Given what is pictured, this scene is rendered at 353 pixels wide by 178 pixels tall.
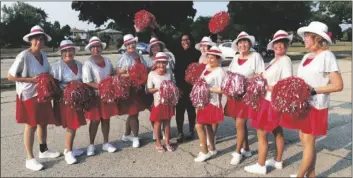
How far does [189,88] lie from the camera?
5.72 metres

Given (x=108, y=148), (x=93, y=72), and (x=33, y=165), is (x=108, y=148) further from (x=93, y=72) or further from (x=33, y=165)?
(x=93, y=72)

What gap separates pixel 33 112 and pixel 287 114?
354 centimetres

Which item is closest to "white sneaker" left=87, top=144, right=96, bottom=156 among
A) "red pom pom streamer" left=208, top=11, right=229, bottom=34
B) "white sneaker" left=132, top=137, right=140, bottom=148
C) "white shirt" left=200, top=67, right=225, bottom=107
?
"white sneaker" left=132, top=137, right=140, bottom=148

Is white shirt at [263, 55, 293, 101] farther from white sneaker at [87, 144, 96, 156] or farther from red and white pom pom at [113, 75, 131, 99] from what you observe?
white sneaker at [87, 144, 96, 156]

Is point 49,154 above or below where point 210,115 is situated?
below

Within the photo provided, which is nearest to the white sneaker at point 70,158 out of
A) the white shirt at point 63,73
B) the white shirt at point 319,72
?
the white shirt at point 63,73

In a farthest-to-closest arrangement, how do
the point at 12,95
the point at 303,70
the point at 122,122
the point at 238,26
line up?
the point at 238,26
the point at 12,95
the point at 122,122
the point at 303,70

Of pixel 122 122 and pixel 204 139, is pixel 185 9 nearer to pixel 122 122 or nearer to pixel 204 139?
pixel 122 122

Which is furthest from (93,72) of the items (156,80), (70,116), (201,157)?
(201,157)

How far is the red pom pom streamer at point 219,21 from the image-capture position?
5.51 m

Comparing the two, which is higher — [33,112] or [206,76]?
[206,76]

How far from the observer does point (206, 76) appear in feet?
15.9

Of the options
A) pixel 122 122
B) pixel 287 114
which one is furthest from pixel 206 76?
pixel 122 122

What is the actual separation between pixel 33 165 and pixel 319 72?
4148 mm
